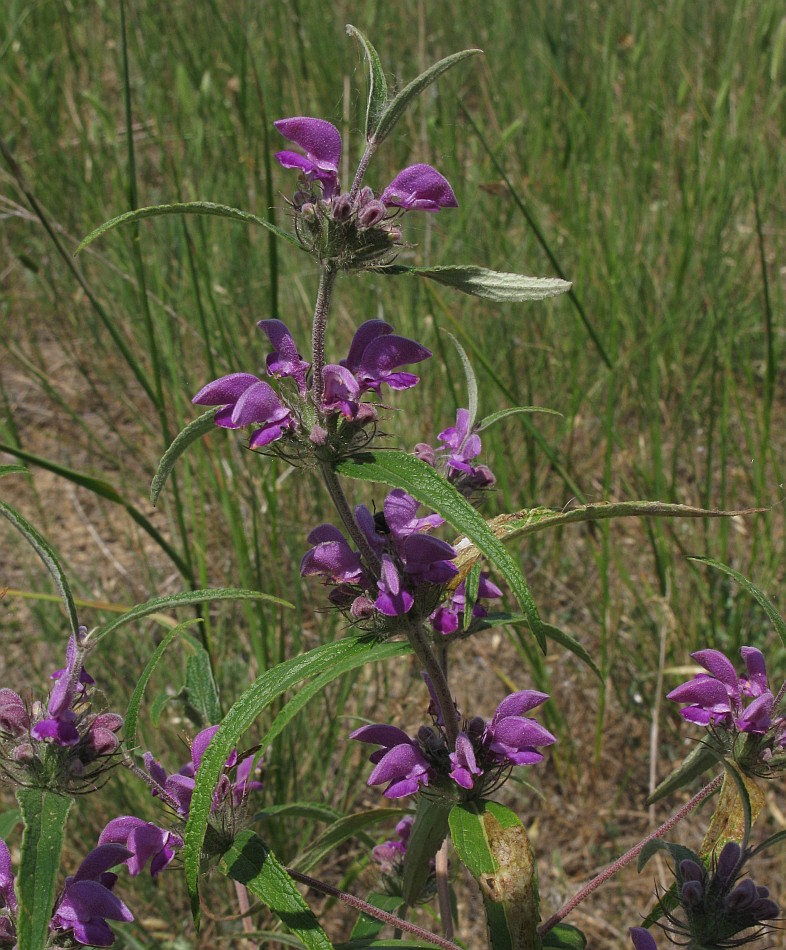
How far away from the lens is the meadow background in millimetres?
2285

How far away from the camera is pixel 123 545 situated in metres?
3.04

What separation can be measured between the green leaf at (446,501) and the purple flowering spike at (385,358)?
13 centimetres

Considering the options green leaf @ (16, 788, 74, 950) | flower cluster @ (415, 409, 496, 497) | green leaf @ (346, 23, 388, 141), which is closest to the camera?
green leaf @ (16, 788, 74, 950)

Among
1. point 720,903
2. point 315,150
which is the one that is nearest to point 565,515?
point 315,150

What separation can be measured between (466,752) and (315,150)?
2.47 feet

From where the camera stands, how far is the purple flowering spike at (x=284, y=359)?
1.08 m

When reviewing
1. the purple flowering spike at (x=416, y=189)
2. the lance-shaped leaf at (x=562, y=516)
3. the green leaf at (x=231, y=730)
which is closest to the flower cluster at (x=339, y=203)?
the purple flowering spike at (x=416, y=189)

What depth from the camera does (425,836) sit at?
3.99ft

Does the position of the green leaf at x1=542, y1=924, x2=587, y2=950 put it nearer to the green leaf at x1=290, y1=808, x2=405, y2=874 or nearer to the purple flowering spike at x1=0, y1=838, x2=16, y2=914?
the green leaf at x1=290, y1=808, x2=405, y2=874

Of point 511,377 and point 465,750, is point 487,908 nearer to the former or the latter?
point 465,750

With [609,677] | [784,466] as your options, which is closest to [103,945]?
[609,677]

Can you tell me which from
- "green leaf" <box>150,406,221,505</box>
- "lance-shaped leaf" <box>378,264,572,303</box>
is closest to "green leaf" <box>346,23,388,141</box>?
"lance-shaped leaf" <box>378,264,572,303</box>

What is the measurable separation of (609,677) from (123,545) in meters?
1.65

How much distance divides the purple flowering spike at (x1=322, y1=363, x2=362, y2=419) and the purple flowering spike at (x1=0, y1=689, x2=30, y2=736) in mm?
517
